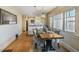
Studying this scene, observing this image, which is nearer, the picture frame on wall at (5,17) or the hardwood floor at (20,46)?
the picture frame on wall at (5,17)

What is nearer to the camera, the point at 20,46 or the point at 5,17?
the point at 5,17

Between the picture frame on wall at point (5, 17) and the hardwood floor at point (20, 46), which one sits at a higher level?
the picture frame on wall at point (5, 17)

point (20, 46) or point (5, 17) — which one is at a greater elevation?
point (5, 17)

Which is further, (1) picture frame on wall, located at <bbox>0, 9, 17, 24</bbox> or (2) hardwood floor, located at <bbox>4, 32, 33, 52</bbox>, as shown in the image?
(2) hardwood floor, located at <bbox>4, 32, 33, 52</bbox>

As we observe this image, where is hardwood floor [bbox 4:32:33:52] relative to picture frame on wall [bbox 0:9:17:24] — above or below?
below

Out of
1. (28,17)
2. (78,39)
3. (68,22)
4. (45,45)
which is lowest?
(45,45)
